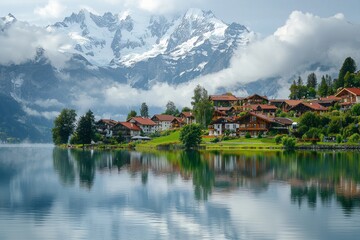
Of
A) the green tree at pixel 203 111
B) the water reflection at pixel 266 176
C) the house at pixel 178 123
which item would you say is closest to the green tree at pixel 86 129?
the green tree at pixel 203 111

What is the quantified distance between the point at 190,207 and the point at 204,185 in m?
12.8

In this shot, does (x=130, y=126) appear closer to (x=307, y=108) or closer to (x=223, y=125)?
(x=223, y=125)

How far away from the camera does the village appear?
142 m

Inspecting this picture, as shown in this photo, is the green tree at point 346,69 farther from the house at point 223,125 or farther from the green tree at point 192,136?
the green tree at point 192,136

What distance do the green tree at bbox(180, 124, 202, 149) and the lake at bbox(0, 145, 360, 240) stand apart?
59514 millimetres

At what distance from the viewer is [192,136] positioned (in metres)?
131

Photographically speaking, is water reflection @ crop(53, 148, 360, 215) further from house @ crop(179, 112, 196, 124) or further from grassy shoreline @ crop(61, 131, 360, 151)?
house @ crop(179, 112, 196, 124)

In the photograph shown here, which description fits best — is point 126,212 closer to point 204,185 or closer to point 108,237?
point 108,237

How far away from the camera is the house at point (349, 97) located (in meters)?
144

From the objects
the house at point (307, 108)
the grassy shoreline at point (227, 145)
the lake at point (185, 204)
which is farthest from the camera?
the house at point (307, 108)

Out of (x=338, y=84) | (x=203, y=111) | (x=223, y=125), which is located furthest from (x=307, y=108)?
(x=203, y=111)

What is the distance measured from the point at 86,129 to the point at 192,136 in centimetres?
3977

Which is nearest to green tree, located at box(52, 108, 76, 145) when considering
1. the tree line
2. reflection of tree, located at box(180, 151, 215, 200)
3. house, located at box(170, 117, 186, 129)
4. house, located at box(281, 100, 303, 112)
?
house, located at box(170, 117, 186, 129)

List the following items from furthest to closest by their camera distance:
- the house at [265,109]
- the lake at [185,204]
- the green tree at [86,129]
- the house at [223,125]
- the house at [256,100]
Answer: the house at [256,100] → the house at [265,109] → the green tree at [86,129] → the house at [223,125] → the lake at [185,204]
